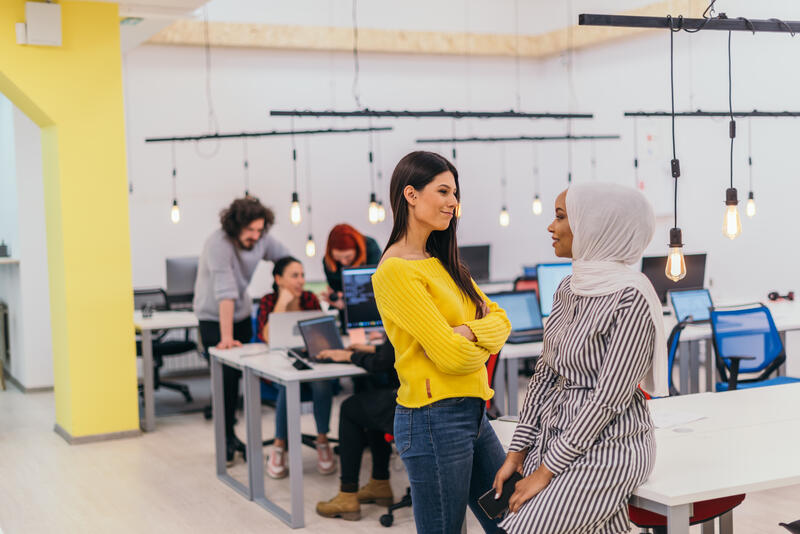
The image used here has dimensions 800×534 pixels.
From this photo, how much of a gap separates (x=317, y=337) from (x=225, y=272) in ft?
3.58

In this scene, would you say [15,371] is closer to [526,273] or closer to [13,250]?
[13,250]

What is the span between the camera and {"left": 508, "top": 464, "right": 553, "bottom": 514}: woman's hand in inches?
88.8

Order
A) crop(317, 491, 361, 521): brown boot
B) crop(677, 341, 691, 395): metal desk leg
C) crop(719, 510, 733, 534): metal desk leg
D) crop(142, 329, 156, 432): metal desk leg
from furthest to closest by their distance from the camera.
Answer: crop(142, 329, 156, 432): metal desk leg → crop(677, 341, 691, 395): metal desk leg → crop(317, 491, 361, 521): brown boot → crop(719, 510, 733, 534): metal desk leg

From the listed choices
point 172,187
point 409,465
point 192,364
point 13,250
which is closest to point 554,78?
point 172,187

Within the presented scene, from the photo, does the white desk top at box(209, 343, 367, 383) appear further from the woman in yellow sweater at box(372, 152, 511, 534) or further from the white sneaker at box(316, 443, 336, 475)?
the woman in yellow sweater at box(372, 152, 511, 534)

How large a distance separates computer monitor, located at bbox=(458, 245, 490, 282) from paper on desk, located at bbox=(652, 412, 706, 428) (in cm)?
702

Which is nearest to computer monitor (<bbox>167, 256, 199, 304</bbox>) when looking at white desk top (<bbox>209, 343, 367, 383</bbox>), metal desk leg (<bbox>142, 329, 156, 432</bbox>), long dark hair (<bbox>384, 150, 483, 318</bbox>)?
metal desk leg (<bbox>142, 329, 156, 432</bbox>)

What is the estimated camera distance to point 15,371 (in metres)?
8.76

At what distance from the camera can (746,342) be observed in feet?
17.8

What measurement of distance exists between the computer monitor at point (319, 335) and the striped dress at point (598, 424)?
2.60m

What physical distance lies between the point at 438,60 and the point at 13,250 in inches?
210

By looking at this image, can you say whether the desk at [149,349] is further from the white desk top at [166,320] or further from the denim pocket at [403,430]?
the denim pocket at [403,430]

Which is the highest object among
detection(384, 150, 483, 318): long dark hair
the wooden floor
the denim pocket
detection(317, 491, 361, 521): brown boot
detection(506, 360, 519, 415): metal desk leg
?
detection(384, 150, 483, 318): long dark hair

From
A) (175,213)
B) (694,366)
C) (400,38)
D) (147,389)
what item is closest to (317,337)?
(147,389)
